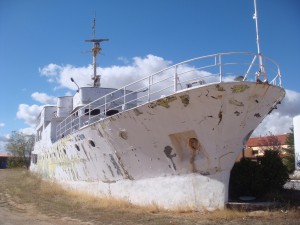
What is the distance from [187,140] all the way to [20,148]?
54.0 m

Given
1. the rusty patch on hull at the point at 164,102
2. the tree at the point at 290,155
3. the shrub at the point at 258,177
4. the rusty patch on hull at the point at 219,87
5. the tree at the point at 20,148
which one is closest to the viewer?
the rusty patch on hull at the point at 219,87

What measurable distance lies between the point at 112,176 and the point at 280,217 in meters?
6.02

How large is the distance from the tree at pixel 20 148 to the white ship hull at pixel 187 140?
49.2 m

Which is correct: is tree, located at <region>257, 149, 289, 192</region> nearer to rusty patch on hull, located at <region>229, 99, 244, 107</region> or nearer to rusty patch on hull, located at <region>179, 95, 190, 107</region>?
rusty patch on hull, located at <region>229, 99, 244, 107</region>

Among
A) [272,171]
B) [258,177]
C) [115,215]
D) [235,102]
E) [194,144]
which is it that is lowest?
[115,215]

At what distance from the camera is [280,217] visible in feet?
31.1

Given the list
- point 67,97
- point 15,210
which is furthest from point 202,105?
point 67,97

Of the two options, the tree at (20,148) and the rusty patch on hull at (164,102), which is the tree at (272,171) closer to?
the rusty patch on hull at (164,102)

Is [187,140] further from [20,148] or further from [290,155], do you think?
[20,148]

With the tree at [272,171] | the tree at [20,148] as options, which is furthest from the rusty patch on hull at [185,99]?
the tree at [20,148]

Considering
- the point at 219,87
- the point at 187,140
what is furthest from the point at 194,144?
the point at 219,87

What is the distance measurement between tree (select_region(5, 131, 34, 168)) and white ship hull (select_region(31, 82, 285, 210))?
49182mm

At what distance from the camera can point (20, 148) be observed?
59.3 meters

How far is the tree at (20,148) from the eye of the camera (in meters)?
57.3
